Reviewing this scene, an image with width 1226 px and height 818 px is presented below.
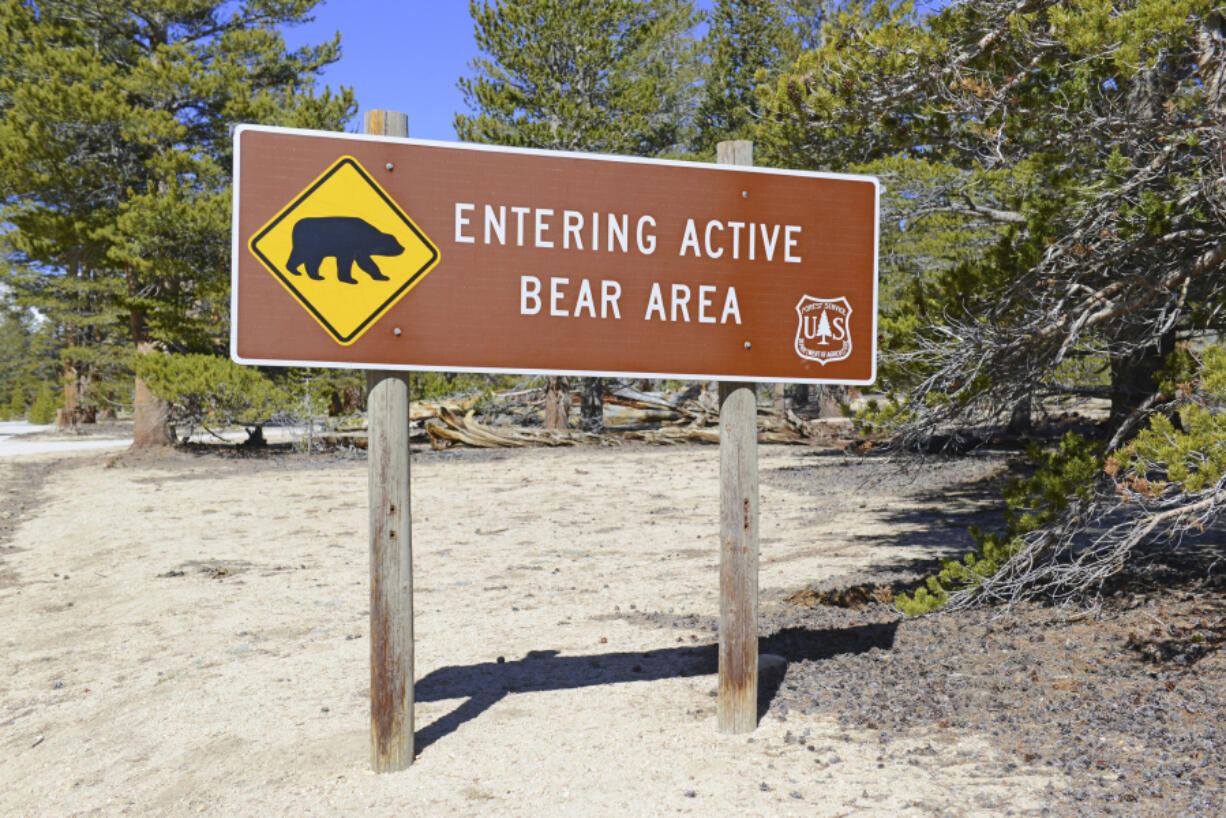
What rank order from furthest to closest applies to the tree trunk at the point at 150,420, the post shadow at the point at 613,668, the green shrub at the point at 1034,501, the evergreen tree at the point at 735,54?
the evergreen tree at the point at 735,54
the tree trunk at the point at 150,420
the green shrub at the point at 1034,501
the post shadow at the point at 613,668

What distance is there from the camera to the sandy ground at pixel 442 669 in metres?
3.85

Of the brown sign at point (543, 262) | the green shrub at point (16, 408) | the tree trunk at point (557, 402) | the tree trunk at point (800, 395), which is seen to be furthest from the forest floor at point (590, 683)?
the green shrub at point (16, 408)

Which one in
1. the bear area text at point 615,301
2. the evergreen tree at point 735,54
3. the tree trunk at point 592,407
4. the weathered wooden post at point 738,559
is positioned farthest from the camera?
the evergreen tree at point 735,54

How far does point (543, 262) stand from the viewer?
4.14 m

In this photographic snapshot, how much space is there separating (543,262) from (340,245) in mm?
879

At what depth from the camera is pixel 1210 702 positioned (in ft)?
14.6

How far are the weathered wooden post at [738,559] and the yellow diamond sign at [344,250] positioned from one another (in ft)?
5.12

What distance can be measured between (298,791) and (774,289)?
10.1ft

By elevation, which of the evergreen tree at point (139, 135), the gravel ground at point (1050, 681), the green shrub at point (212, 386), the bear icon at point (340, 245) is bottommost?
the gravel ground at point (1050, 681)

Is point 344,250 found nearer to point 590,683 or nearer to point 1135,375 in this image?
point 590,683

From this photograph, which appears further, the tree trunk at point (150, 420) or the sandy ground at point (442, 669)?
the tree trunk at point (150, 420)

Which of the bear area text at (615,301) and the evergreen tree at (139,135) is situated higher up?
the evergreen tree at (139,135)

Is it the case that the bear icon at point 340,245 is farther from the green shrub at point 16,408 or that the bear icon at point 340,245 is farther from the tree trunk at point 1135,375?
the green shrub at point 16,408

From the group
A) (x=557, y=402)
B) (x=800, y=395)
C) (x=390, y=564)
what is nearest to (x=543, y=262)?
(x=390, y=564)
